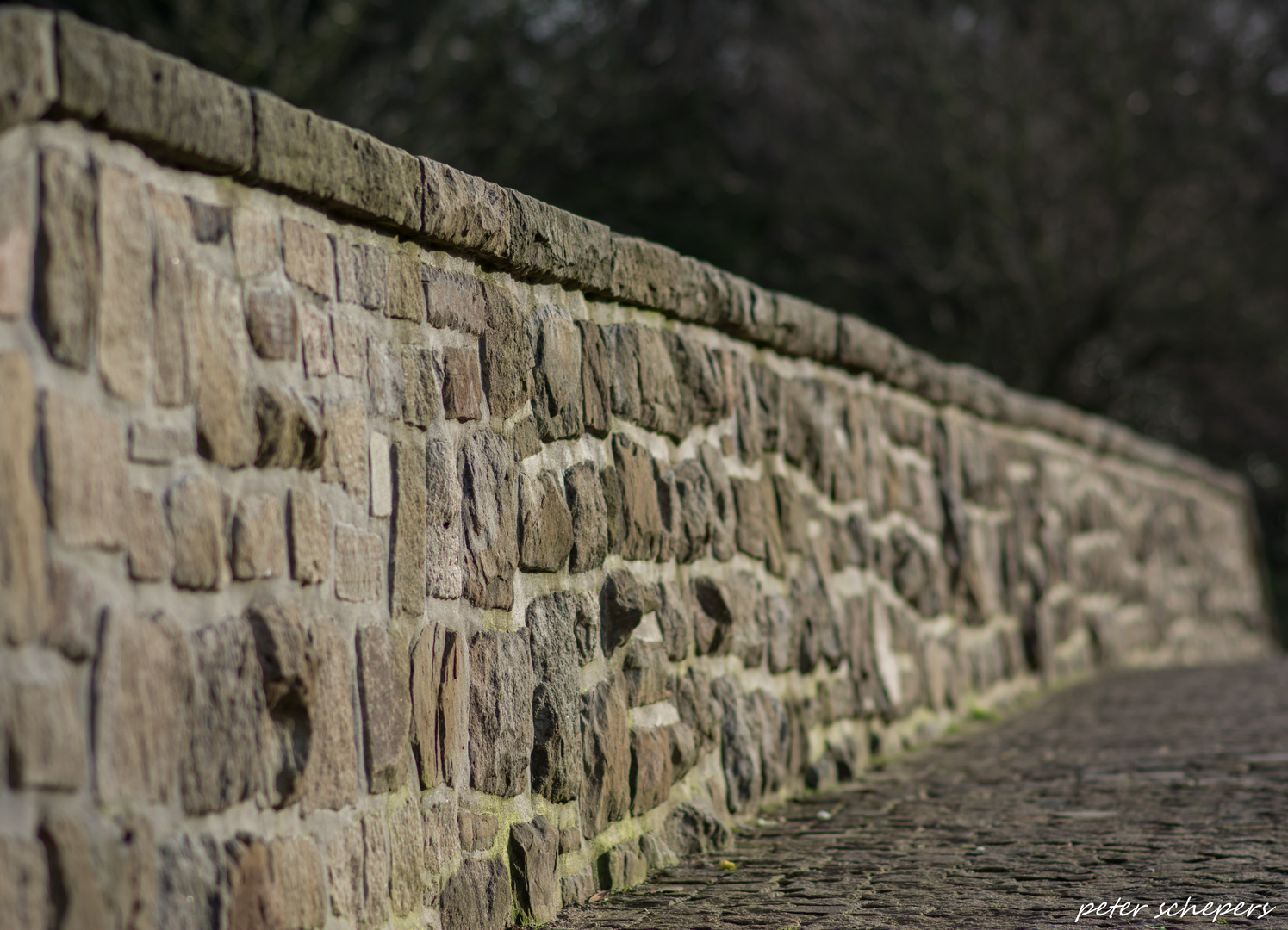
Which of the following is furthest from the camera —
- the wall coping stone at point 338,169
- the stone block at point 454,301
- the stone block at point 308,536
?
the stone block at point 454,301

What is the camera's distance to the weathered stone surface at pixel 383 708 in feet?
7.00

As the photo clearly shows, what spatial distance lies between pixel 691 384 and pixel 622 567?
0.63 m

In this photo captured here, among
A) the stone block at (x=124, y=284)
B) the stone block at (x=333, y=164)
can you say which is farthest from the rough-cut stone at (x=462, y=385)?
the stone block at (x=124, y=284)

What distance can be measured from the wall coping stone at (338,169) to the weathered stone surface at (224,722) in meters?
0.64

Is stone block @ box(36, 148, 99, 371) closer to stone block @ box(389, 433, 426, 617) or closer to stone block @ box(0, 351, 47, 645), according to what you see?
stone block @ box(0, 351, 47, 645)

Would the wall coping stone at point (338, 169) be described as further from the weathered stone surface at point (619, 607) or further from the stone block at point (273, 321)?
the weathered stone surface at point (619, 607)

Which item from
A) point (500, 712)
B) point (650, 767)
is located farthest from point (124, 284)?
point (650, 767)

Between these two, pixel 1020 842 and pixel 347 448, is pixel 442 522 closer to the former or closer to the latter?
pixel 347 448

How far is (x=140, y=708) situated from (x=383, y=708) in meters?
0.53

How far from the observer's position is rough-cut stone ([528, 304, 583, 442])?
2740mm

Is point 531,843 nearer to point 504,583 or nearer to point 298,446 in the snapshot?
point 504,583

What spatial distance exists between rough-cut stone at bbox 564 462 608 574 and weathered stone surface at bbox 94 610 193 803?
114 cm

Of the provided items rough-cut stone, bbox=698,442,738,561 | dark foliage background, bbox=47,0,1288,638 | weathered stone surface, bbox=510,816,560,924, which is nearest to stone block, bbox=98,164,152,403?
weathered stone surface, bbox=510,816,560,924

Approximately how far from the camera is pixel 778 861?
3.06 meters
